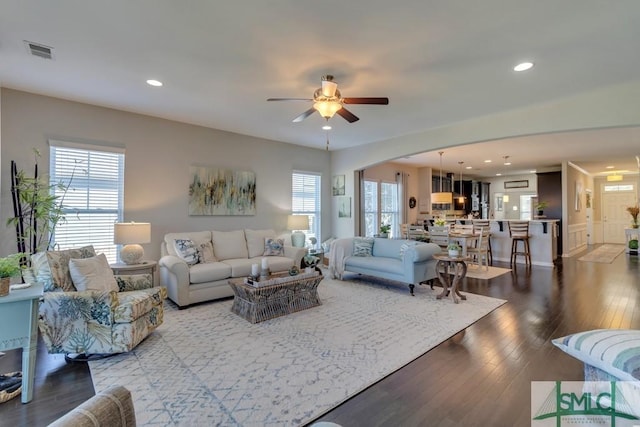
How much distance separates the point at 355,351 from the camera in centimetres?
290

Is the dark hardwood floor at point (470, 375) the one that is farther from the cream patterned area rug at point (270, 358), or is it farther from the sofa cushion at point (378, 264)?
the sofa cushion at point (378, 264)

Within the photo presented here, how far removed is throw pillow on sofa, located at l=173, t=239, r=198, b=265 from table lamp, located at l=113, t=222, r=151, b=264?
1.53ft

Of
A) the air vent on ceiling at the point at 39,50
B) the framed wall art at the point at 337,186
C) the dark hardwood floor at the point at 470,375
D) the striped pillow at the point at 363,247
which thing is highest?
the air vent on ceiling at the point at 39,50

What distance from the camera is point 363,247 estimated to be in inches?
231

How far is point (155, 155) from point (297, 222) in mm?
2840

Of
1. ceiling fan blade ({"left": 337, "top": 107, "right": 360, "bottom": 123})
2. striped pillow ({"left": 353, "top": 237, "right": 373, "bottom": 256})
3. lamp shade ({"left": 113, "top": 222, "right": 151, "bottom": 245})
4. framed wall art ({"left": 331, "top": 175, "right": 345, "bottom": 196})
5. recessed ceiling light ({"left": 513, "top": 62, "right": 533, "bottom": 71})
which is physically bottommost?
striped pillow ({"left": 353, "top": 237, "right": 373, "bottom": 256})

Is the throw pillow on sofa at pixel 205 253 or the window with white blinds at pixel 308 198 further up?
the window with white blinds at pixel 308 198

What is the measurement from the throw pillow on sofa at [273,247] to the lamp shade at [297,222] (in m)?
0.89

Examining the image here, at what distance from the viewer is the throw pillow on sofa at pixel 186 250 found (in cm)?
453

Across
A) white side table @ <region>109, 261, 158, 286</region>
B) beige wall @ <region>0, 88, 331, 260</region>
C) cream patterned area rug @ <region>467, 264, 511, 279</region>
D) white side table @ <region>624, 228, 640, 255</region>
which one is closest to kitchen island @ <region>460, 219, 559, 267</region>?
cream patterned area rug @ <region>467, 264, 511, 279</region>

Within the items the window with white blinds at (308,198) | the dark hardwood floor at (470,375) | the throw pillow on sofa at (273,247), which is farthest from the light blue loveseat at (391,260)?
the window with white blinds at (308,198)

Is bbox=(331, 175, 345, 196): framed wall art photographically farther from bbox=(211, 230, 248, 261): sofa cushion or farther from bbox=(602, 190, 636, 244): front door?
bbox=(602, 190, 636, 244): front door

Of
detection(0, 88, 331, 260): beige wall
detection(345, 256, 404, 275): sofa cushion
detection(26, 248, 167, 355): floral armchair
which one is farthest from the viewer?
detection(345, 256, 404, 275): sofa cushion

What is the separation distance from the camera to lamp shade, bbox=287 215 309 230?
6.38m
